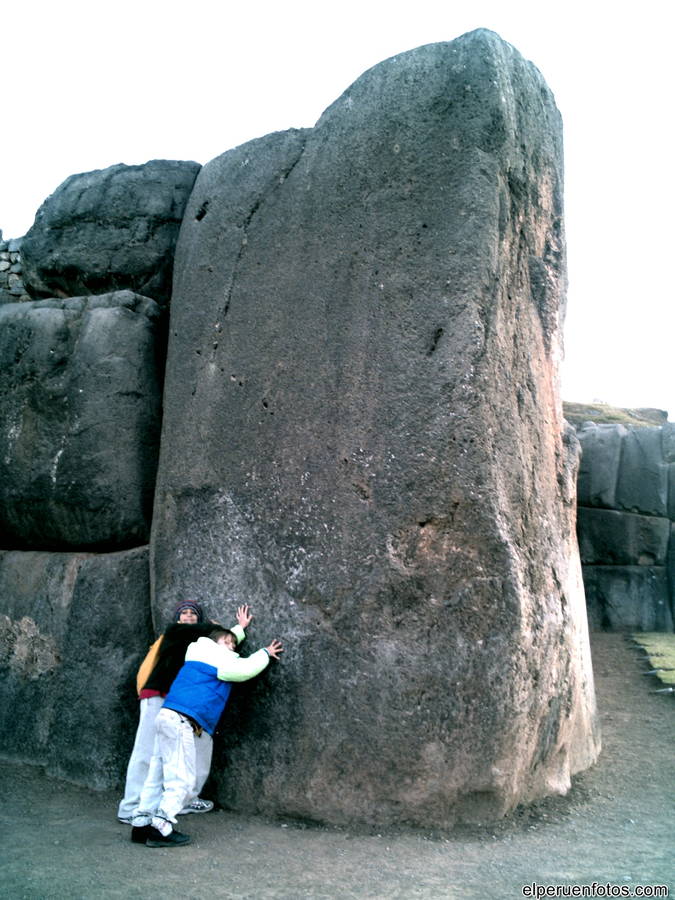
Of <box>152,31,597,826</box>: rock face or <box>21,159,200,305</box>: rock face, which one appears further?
<box>21,159,200,305</box>: rock face

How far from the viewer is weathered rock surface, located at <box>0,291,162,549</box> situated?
5246 mm

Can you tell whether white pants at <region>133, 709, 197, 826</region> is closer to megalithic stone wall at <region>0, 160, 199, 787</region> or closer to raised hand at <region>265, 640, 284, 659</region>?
raised hand at <region>265, 640, 284, 659</region>

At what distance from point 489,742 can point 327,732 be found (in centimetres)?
75

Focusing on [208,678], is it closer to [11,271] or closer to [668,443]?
[11,271]

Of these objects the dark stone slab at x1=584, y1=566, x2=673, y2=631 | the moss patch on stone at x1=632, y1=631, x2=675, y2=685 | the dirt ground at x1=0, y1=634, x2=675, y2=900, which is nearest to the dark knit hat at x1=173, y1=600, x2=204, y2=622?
the dirt ground at x1=0, y1=634, x2=675, y2=900

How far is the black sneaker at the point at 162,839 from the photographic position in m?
3.82

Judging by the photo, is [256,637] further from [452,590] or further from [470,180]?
[470,180]

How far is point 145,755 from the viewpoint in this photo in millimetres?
4402

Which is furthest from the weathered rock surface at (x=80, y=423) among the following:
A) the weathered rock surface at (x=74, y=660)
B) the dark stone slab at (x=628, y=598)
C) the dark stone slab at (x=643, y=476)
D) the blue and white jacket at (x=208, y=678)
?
the dark stone slab at (x=643, y=476)

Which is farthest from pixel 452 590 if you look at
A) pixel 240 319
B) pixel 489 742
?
pixel 240 319

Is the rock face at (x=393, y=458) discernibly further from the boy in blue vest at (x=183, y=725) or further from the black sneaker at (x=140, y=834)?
the black sneaker at (x=140, y=834)

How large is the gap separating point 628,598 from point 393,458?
6126 millimetres

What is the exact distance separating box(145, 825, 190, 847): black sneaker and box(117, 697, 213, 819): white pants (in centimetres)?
42

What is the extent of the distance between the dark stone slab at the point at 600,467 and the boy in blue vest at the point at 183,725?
6.37 m
